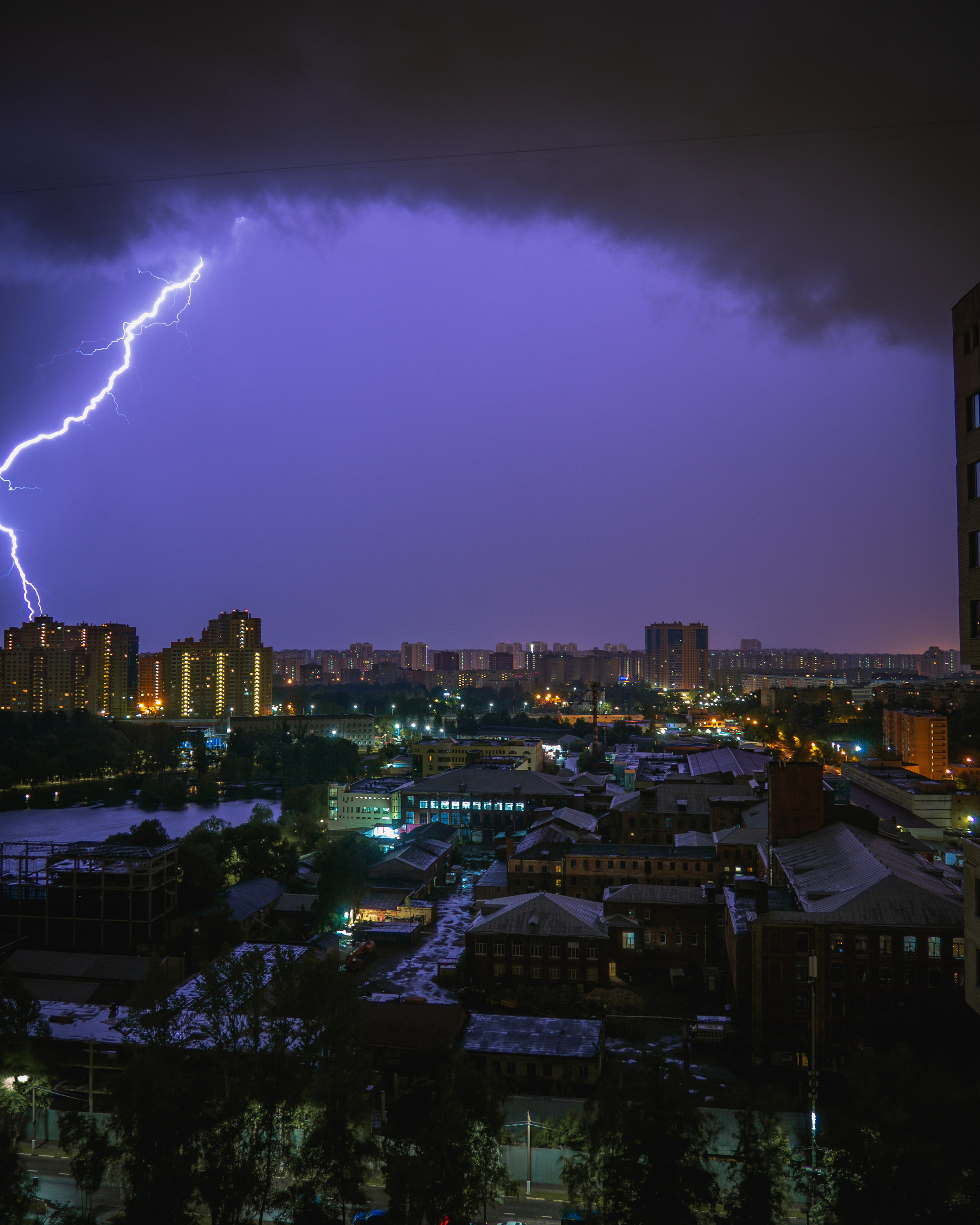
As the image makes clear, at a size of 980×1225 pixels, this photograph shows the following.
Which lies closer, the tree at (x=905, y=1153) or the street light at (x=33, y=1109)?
the tree at (x=905, y=1153)

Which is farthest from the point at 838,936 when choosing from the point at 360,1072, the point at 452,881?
the point at 452,881

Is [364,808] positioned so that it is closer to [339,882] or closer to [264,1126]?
[339,882]

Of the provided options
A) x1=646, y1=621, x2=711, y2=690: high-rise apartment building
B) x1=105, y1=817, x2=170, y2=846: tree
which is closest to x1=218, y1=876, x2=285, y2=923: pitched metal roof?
x1=105, y1=817, x2=170, y2=846: tree

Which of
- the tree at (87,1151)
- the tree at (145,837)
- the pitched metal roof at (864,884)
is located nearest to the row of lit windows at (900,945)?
the pitched metal roof at (864,884)

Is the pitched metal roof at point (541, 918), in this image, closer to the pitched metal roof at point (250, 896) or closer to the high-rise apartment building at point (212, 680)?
the pitched metal roof at point (250, 896)

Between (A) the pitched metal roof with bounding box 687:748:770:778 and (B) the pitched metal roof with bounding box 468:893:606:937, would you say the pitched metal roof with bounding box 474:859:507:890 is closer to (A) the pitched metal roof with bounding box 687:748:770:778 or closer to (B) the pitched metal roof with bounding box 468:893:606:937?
(B) the pitched metal roof with bounding box 468:893:606:937

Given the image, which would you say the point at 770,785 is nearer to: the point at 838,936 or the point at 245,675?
the point at 838,936
